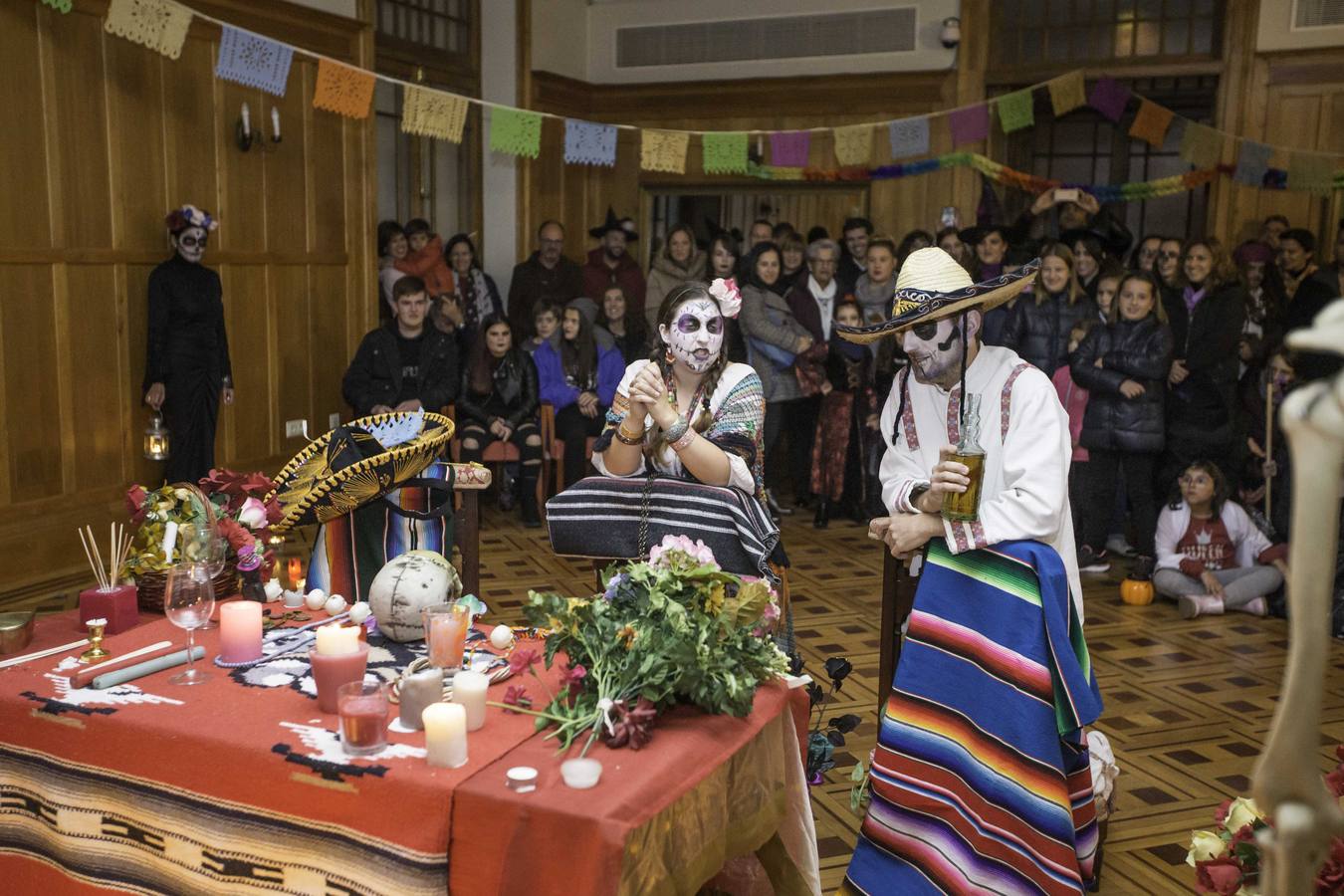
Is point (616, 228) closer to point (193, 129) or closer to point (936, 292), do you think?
point (193, 129)

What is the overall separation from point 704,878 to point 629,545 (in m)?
1.05

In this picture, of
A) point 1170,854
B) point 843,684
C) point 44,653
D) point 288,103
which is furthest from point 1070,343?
point 44,653

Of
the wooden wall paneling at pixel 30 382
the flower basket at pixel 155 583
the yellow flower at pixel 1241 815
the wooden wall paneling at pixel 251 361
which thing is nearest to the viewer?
the yellow flower at pixel 1241 815

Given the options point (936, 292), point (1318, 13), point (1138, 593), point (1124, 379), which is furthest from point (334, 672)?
point (1318, 13)

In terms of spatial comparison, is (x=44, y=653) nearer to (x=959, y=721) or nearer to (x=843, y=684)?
(x=959, y=721)

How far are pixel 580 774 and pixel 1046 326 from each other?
4.49 meters

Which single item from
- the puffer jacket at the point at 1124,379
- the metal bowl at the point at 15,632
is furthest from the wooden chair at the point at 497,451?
the metal bowl at the point at 15,632

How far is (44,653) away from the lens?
2.30 meters

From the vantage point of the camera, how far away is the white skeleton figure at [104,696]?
6.69ft

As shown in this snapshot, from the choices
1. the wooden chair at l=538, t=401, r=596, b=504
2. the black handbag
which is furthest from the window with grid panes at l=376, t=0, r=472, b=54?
the black handbag

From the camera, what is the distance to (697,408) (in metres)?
2.94

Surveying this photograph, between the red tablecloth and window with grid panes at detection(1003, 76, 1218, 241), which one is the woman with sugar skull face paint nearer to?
the red tablecloth

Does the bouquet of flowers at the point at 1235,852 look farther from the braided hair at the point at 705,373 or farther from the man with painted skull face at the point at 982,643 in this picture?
the braided hair at the point at 705,373

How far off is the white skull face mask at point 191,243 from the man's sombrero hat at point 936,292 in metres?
3.87
